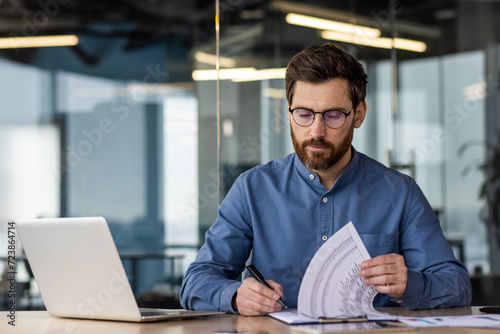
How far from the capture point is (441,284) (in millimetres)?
1830

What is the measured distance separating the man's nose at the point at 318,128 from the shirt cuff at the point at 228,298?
471 millimetres

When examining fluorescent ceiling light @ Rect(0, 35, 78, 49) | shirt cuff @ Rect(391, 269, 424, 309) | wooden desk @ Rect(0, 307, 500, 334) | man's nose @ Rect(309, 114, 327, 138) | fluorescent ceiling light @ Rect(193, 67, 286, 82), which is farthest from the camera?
fluorescent ceiling light @ Rect(0, 35, 78, 49)

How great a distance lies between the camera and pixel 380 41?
4.46 metres

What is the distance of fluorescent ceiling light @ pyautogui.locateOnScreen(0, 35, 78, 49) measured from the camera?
180 inches

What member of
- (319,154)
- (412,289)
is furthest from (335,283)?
(319,154)

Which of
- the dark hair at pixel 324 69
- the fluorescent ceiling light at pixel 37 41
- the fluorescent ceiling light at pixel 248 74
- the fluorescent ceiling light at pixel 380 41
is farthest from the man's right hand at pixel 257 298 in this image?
the fluorescent ceiling light at pixel 37 41

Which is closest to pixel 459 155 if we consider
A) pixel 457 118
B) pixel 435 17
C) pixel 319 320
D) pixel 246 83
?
pixel 457 118

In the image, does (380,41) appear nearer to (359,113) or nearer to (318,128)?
(359,113)

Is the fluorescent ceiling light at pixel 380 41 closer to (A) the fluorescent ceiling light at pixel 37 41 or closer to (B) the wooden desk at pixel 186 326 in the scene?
(A) the fluorescent ceiling light at pixel 37 41

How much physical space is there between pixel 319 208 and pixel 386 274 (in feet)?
1.44

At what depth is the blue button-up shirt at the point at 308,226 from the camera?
1945 mm

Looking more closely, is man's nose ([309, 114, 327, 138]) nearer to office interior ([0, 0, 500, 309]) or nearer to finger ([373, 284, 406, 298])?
finger ([373, 284, 406, 298])

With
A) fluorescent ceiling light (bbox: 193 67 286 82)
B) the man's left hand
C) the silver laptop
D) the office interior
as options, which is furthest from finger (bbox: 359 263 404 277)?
fluorescent ceiling light (bbox: 193 67 286 82)

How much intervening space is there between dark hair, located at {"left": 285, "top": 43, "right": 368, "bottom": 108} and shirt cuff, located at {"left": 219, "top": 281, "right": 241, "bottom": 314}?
1.89 ft
